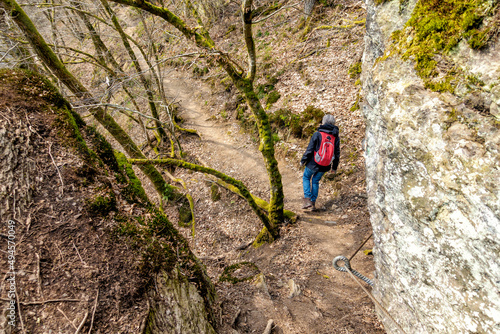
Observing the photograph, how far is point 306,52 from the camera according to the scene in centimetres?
1070

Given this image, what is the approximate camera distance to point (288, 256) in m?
Answer: 5.95

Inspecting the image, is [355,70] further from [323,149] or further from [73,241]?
[73,241]

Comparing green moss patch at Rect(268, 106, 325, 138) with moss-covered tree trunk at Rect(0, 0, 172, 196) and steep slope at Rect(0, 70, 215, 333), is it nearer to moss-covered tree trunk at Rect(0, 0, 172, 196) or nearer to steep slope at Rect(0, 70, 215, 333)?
moss-covered tree trunk at Rect(0, 0, 172, 196)

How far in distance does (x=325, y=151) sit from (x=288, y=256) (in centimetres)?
280

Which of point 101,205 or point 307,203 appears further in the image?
point 307,203

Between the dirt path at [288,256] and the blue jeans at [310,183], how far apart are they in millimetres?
651

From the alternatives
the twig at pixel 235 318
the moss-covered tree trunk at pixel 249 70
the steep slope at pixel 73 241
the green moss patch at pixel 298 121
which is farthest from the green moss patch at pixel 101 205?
the green moss patch at pixel 298 121

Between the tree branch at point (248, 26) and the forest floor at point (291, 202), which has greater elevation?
the tree branch at point (248, 26)

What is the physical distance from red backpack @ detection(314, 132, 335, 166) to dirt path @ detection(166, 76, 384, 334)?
159 cm

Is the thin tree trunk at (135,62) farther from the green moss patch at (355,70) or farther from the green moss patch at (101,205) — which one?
the green moss patch at (355,70)

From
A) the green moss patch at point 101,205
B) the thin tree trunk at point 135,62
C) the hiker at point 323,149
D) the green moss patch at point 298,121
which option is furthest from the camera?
the green moss patch at point 298,121

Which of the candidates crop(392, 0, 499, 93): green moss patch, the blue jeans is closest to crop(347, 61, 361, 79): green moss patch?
the blue jeans

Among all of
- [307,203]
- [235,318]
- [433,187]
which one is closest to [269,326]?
[235,318]

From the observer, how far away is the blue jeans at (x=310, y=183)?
20.0 feet
